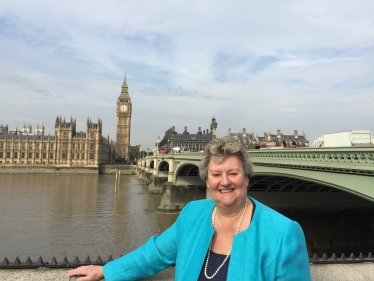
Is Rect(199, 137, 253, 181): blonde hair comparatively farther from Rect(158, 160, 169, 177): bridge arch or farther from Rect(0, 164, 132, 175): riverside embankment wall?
Rect(0, 164, 132, 175): riverside embankment wall

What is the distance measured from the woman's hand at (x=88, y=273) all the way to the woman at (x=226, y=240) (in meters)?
0.01

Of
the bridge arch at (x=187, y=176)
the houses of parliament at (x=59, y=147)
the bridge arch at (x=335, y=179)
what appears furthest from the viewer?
the houses of parliament at (x=59, y=147)

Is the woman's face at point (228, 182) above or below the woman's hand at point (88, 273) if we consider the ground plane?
above

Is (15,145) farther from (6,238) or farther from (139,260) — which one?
(139,260)

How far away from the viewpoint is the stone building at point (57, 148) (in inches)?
2889

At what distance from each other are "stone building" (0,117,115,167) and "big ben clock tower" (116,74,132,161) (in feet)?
71.6

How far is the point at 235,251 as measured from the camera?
1797 mm

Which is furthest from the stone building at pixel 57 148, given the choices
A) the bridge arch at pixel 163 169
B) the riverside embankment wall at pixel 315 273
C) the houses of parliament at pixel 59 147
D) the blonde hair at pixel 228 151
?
the blonde hair at pixel 228 151

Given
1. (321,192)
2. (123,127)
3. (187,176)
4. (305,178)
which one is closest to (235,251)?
(305,178)

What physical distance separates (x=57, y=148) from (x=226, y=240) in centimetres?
7834

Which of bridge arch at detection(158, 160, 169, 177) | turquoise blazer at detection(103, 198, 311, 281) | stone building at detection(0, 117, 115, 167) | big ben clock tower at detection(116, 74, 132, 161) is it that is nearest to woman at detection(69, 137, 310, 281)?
turquoise blazer at detection(103, 198, 311, 281)

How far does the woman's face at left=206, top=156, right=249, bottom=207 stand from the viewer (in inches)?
76.1

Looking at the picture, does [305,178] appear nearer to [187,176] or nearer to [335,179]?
[335,179]

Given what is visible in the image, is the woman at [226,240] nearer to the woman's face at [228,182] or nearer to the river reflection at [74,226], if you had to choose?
the woman's face at [228,182]
